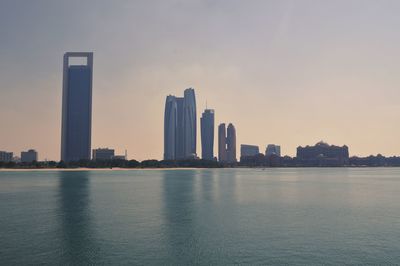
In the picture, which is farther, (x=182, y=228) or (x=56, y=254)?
(x=182, y=228)

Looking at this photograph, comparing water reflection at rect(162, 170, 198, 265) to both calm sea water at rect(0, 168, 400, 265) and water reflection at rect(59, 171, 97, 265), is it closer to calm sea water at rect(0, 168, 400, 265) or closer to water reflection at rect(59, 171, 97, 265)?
calm sea water at rect(0, 168, 400, 265)

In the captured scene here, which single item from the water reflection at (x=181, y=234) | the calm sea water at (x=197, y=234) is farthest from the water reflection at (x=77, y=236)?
the water reflection at (x=181, y=234)

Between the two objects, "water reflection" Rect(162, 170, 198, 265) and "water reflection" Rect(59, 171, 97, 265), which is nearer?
"water reflection" Rect(59, 171, 97, 265)

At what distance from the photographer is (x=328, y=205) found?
90.9m

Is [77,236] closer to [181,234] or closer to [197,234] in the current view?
[181,234]

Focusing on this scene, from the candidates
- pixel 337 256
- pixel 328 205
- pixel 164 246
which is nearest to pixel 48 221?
pixel 164 246

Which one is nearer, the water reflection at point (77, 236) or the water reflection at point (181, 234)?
the water reflection at point (77, 236)

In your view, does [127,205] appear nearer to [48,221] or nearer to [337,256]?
[48,221]

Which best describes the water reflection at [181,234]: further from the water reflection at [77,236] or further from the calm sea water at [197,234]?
the water reflection at [77,236]

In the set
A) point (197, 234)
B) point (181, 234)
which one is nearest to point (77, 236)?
point (181, 234)

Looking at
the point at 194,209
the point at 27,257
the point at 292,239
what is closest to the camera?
the point at 27,257

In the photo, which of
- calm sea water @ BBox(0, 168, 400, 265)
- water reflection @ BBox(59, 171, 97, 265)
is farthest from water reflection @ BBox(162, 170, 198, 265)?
water reflection @ BBox(59, 171, 97, 265)

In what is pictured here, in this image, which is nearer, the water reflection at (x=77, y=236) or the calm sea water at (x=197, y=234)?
the water reflection at (x=77, y=236)

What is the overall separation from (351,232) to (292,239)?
1279 centimetres
